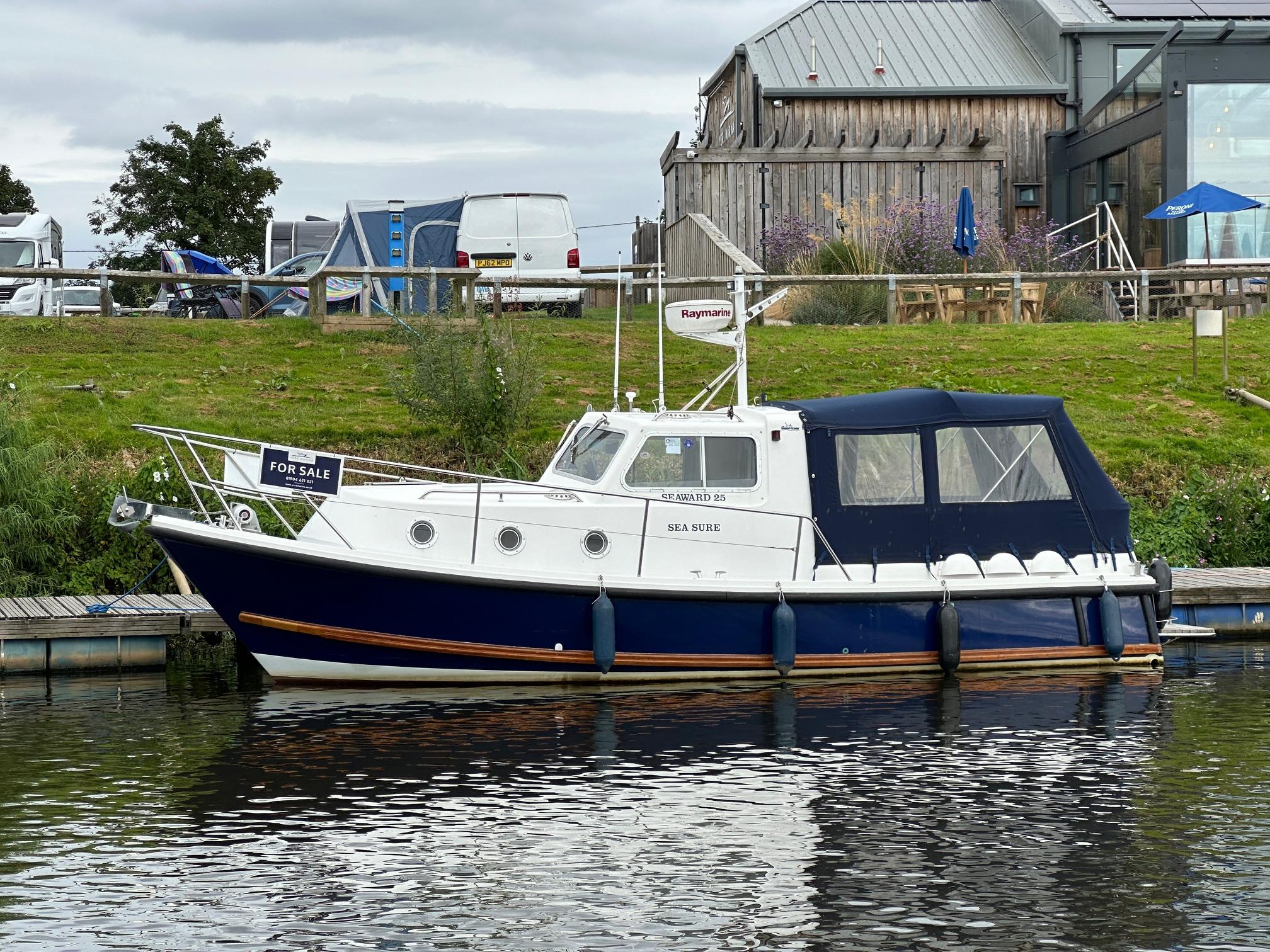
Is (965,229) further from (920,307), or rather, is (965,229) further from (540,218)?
(540,218)

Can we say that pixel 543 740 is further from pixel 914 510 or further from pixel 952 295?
pixel 952 295

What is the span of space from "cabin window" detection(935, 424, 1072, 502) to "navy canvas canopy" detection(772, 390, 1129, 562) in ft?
0.15

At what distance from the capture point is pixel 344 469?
1277 centimetres

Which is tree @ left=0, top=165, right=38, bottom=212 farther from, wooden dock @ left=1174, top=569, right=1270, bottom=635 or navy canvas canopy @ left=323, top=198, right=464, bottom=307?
wooden dock @ left=1174, top=569, right=1270, bottom=635

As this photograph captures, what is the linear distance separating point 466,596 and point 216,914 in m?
5.17

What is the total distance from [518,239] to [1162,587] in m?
14.0

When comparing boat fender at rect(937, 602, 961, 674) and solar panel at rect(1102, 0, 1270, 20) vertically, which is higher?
solar panel at rect(1102, 0, 1270, 20)

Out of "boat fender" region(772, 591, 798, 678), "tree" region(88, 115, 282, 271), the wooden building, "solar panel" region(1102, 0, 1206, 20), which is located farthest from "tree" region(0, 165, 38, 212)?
"boat fender" region(772, 591, 798, 678)

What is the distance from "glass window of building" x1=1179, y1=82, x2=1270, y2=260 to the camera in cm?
2800

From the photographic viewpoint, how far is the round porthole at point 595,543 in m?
12.8

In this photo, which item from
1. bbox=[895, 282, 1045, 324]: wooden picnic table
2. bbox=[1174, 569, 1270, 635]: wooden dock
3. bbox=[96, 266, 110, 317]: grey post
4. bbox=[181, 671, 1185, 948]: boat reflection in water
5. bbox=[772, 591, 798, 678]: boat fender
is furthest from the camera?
bbox=[895, 282, 1045, 324]: wooden picnic table

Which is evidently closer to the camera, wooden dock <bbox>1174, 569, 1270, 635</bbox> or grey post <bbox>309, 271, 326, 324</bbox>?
wooden dock <bbox>1174, 569, 1270, 635</bbox>

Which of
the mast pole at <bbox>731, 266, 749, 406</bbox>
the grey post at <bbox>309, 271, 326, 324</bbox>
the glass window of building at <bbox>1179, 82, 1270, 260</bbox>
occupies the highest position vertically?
the glass window of building at <bbox>1179, 82, 1270, 260</bbox>

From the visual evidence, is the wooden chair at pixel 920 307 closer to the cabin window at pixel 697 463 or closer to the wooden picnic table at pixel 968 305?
the wooden picnic table at pixel 968 305
